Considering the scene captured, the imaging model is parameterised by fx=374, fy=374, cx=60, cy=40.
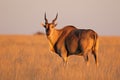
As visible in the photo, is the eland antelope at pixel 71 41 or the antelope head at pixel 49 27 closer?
the eland antelope at pixel 71 41

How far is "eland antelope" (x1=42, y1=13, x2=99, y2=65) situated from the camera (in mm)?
13141

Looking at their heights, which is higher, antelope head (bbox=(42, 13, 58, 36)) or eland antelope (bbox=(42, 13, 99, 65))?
antelope head (bbox=(42, 13, 58, 36))

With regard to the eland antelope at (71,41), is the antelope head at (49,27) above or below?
above

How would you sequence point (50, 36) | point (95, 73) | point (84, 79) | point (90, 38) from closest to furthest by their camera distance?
1. point (84, 79)
2. point (95, 73)
3. point (90, 38)
4. point (50, 36)

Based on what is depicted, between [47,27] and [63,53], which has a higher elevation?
[47,27]

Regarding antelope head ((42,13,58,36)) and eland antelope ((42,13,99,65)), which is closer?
eland antelope ((42,13,99,65))

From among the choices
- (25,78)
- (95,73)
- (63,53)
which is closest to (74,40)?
(63,53)

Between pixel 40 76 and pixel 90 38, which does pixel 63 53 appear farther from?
pixel 40 76

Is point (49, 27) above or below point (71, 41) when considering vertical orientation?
above

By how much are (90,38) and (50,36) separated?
69.9 inches

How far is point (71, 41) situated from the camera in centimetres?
1366

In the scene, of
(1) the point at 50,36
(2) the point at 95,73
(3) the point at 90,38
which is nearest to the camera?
(2) the point at 95,73

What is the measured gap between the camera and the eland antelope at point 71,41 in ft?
43.1

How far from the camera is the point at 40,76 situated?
34.4 ft
